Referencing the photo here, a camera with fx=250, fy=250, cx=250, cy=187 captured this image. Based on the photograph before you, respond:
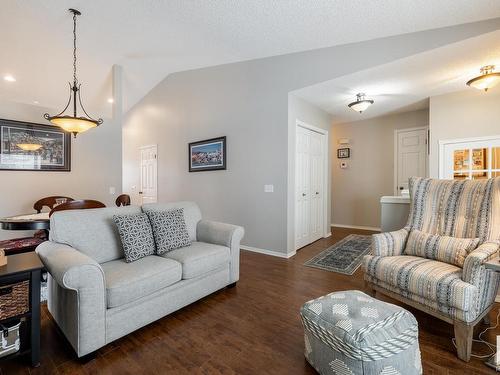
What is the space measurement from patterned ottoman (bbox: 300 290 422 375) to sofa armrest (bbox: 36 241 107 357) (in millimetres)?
1300

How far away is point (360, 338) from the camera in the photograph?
4.12ft

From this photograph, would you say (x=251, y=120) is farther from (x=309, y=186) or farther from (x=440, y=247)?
(x=440, y=247)

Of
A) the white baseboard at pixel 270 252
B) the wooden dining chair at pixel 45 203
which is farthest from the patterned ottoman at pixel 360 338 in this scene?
the wooden dining chair at pixel 45 203

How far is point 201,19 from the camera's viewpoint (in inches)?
113

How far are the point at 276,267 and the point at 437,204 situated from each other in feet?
6.41

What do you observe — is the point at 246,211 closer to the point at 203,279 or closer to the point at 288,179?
the point at 288,179

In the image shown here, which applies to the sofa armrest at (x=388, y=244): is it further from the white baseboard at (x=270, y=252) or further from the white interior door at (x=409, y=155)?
the white interior door at (x=409, y=155)

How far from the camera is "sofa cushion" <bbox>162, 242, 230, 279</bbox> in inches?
85.0

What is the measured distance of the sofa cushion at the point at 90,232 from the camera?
196cm

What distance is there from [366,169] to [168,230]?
15.9 feet

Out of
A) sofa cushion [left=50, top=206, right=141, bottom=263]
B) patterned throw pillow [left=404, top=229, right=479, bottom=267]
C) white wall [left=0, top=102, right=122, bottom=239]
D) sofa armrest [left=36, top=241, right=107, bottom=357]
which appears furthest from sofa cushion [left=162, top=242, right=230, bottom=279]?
white wall [left=0, top=102, right=122, bottom=239]

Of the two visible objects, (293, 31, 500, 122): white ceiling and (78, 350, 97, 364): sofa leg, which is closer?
(78, 350, 97, 364): sofa leg

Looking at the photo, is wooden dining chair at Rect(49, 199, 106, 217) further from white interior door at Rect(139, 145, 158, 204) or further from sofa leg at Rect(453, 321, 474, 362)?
sofa leg at Rect(453, 321, 474, 362)

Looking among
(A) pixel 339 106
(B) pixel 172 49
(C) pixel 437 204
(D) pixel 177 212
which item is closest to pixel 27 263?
(D) pixel 177 212
